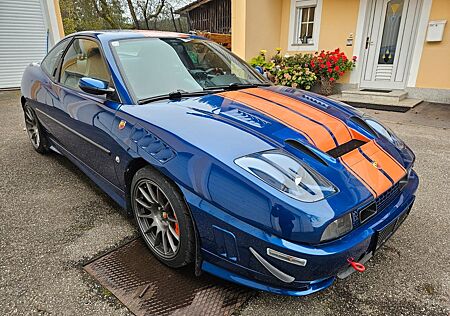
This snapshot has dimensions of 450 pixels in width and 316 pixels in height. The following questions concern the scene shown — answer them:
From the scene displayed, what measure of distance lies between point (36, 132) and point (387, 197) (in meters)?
3.64

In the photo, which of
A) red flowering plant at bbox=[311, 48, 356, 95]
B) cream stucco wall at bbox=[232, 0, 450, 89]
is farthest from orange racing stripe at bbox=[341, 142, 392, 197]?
cream stucco wall at bbox=[232, 0, 450, 89]

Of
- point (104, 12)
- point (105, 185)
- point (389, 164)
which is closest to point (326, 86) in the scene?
point (389, 164)

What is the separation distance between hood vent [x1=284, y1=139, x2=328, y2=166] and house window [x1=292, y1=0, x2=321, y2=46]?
681cm

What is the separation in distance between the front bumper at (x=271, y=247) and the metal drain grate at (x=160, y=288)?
0.17 m

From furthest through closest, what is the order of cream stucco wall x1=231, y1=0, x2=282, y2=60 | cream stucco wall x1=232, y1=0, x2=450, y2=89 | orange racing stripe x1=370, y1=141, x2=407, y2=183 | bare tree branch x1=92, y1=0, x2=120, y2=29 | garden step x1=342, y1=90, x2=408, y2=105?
bare tree branch x1=92, y1=0, x2=120, y2=29 < cream stucco wall x1=231, y1=0, x2=282, y2=60 < garden step x1=342, y1=90, x2=408, y2=105 < cream stucco wall x1=232, y1=0, x2=450, y2=89 < orange racing stripe x1=370, y1=141, x2=407, y2=183

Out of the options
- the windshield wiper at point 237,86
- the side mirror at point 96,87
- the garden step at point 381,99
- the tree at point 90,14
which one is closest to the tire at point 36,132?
the side mirror at point 96,87

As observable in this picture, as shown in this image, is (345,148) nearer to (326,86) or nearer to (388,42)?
(326,86)

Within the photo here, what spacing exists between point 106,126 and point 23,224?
1.02 m

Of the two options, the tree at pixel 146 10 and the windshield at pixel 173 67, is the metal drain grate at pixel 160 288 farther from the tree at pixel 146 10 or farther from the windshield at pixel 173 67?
the tree at pixel 146 10

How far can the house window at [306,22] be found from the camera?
7.45m

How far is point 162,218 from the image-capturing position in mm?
1830

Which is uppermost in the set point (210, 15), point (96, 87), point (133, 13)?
point (133, 13)

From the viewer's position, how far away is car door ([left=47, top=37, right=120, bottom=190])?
2088mm

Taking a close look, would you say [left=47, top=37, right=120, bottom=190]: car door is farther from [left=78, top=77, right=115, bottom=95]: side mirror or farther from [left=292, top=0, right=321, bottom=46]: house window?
[left=292, top=0, right=321, bottom=46]: house window
